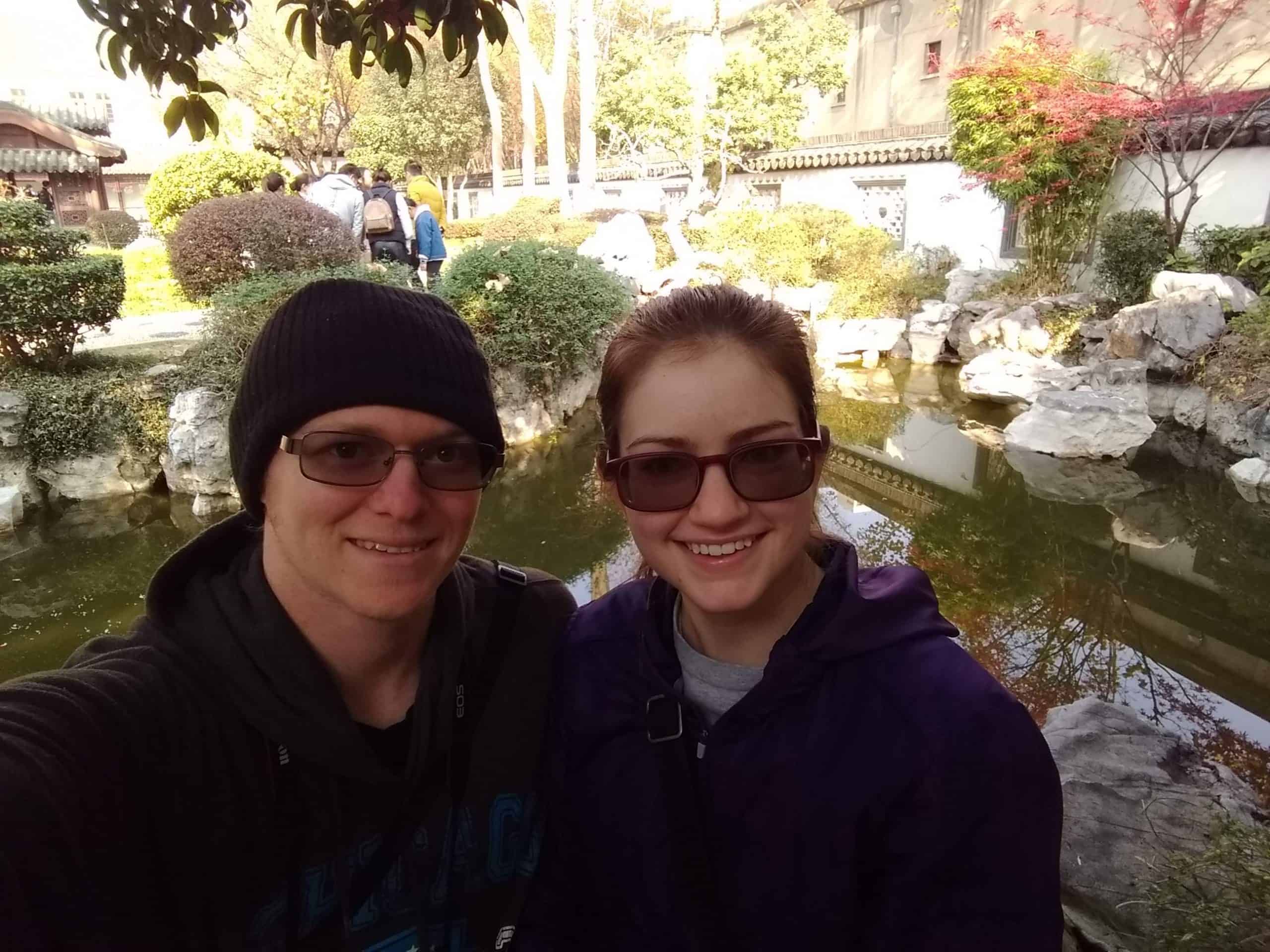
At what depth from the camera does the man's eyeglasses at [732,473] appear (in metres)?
1.11

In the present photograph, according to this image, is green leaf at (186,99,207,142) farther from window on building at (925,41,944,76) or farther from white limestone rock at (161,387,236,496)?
window on building at (925,41,944,76)

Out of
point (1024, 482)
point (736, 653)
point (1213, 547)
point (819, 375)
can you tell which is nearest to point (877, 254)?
point (819, 375)

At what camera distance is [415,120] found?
71.4 ft

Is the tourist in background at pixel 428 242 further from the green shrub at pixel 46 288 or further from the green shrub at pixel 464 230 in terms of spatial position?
the green shrub at pixel 464 230

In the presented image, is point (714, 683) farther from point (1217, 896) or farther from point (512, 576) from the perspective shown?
point (1217, 896)

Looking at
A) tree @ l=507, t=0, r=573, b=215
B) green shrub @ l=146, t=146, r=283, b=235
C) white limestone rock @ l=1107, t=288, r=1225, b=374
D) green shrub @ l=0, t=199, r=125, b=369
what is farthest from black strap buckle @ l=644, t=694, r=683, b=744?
tree @ l=507, t=0, r=573, b=215

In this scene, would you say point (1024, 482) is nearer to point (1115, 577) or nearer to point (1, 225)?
point (1115, 577)

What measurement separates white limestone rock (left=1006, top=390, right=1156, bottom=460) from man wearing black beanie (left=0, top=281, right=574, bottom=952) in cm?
708

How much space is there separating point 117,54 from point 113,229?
686 inches

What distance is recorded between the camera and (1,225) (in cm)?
580

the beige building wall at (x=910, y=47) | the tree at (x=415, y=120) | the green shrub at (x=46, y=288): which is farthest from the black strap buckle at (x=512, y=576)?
the tree at (x=415, y=120)

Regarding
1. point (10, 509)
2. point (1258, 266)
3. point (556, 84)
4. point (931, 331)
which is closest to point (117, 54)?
point (10, 509)

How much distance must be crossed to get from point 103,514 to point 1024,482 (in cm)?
705

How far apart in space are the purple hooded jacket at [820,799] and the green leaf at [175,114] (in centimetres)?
160
